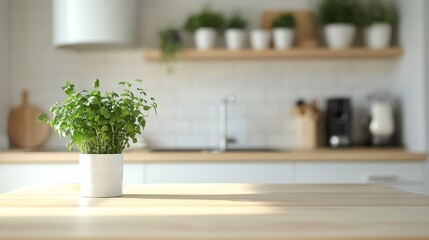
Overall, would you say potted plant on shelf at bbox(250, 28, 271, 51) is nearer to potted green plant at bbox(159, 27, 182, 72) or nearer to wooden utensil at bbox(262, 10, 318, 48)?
wooden utensil at bbox(262, 10, 318, 48)

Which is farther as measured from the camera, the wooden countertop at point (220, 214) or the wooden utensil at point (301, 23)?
the wooden utensil at point (301, 23)

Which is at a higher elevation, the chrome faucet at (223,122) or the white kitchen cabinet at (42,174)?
the chrome faucet at (223,122)

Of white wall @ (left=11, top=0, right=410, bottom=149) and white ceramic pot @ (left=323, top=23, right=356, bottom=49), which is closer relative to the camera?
white ceramic pot @ (left=323, top=23, right=356, bottom=49)

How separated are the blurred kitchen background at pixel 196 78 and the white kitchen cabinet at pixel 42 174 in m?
0.72

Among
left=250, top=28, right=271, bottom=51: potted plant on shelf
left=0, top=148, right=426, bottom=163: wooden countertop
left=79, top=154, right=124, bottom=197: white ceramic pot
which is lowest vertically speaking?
left=0, top=148, right=426, bottom=163: wooden countertop

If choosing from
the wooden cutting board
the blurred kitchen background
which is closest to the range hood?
the blurred kitchen background

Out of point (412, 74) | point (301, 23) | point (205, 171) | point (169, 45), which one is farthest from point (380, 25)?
point (205, 171)

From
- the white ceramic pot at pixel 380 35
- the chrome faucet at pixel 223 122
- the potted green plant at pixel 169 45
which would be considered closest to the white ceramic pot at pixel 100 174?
the potted green plant at pixel 169 45

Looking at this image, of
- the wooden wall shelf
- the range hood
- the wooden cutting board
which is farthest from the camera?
the wooden cutting board

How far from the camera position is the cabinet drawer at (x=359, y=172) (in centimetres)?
398

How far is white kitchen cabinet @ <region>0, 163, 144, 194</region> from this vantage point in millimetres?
3965

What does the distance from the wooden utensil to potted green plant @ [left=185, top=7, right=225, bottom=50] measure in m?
0.32

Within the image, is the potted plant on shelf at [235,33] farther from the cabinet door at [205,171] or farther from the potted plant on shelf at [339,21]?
the cabinet door at [205,171]

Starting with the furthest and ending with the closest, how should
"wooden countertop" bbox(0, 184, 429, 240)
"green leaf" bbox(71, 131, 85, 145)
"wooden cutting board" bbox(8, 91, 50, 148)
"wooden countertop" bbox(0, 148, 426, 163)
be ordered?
"wooden cutting board" bbox(8, 91, 50, 148) < "wooden countertop" bbox(0, 148, 426, 163) < "green leaf" bbox(71, 131, 85, 145) < "wooden countertop" bbox(0, 184, 429, 240)
